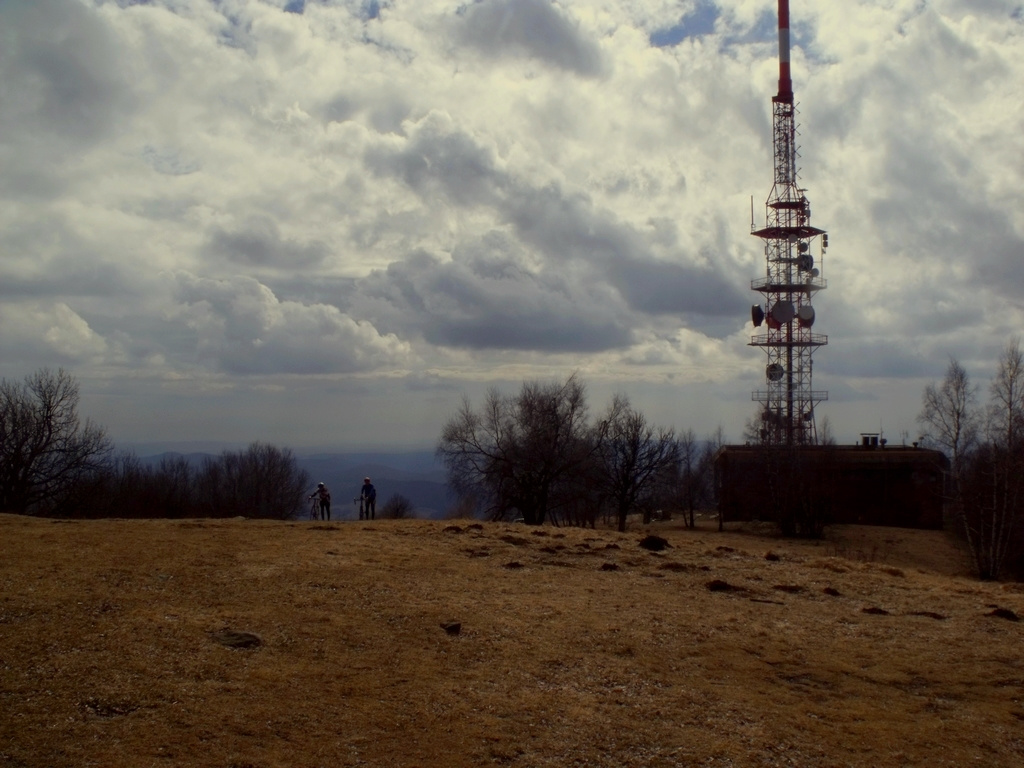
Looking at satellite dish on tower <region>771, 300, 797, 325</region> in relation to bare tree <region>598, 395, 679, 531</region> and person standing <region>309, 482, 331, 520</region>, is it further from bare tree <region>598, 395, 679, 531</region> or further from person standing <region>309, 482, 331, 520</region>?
person standing <region>309, 482, 331, 520</region>

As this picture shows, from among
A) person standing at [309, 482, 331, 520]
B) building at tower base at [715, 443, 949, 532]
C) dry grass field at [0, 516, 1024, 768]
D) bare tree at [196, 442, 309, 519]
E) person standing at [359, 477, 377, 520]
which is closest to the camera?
dry grass field at [0, 516, 1024, 768]

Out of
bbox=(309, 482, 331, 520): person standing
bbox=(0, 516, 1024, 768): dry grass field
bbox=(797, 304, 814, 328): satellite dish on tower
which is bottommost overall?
bbox=(0, 516, 1024, 768): dry grass field

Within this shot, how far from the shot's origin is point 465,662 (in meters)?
10.9

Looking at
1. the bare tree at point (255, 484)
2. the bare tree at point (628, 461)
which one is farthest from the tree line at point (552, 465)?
the bare tree at point (255, 484)

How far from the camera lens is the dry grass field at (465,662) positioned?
8.40 metres

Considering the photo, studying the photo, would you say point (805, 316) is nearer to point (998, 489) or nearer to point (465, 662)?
point (998, 489)

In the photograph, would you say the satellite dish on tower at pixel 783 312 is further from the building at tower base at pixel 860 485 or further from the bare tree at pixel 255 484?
the bare tree at pixel 255 484

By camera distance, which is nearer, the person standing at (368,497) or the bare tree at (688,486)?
the person standing at (368,497)

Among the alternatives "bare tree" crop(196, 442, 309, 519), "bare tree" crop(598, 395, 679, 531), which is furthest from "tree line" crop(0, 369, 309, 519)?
"bare tree" crop(598, 395, 679, 531)

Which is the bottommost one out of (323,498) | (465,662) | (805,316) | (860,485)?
(465,662)

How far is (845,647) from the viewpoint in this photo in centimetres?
1277

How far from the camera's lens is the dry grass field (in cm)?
840

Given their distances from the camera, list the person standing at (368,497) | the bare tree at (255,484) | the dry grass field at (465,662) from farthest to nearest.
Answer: the bare tree at (255,484) → the person standing at (368,497) → the dry grass field at (465,662)

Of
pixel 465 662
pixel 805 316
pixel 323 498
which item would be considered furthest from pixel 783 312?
pixel 465 662
